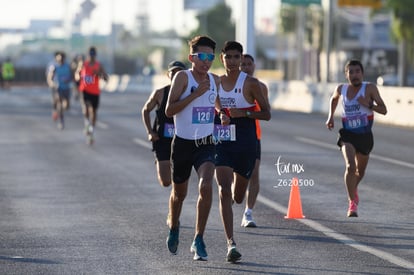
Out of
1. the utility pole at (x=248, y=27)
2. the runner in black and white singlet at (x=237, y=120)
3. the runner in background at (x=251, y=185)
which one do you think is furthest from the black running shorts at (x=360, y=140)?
the utility pole at (x=248, y=27)

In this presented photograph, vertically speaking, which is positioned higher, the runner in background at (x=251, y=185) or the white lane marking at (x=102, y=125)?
the runner in background at (x=251, y=185)

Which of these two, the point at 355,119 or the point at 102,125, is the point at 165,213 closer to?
the point at 355,119

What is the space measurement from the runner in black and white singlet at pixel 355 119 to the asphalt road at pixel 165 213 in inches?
15.9

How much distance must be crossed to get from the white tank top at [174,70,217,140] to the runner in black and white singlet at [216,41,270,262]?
1.62 feet

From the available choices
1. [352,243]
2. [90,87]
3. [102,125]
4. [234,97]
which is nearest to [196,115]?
[234,97]

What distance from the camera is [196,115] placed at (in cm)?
1027

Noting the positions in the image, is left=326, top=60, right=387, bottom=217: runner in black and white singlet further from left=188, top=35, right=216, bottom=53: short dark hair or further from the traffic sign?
the traffic sign

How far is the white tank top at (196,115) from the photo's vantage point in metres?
10.2

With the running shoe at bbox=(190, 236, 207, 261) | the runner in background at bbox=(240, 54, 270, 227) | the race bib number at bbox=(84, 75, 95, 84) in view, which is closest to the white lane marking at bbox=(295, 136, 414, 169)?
the race bib number at bbox=(84, 75, 95, 84)

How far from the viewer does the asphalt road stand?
33.6 feet

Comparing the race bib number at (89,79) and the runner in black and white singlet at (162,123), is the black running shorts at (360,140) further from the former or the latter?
the race bib number at (89,79)

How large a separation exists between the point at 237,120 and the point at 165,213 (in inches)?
112

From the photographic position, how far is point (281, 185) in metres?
17.0

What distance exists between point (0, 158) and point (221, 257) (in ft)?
41.0
